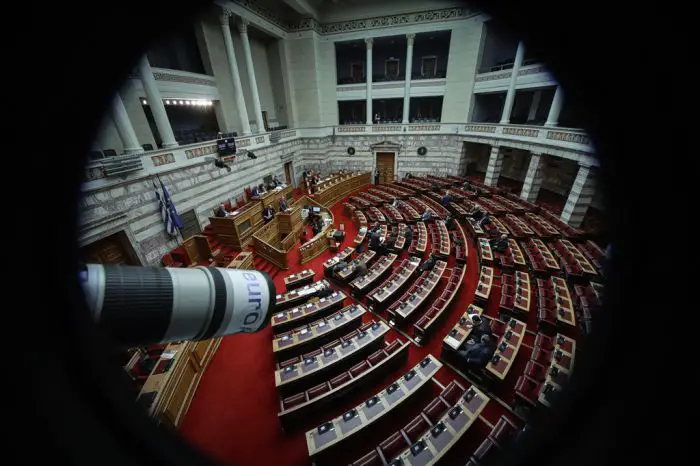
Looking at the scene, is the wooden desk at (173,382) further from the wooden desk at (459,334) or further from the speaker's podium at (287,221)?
the speaker's podium at (287,221)

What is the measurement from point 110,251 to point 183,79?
979 centimetres

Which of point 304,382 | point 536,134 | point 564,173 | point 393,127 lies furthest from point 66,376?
point 564,173

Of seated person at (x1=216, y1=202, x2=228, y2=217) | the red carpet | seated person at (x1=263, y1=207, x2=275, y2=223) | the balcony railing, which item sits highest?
the balcony railing

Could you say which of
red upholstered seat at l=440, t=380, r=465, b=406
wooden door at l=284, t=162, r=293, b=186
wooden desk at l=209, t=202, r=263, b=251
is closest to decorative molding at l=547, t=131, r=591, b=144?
red upholstered seat at l=440, t=380, r=465, b=406

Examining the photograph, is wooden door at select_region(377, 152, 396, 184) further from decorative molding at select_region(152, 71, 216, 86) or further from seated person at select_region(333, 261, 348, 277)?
seated person at select_region(333, 261, 348, 277)

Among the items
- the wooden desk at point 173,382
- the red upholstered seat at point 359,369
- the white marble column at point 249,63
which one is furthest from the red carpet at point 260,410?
the white marble column at point 249,63

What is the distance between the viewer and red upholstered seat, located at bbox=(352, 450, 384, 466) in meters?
3.75

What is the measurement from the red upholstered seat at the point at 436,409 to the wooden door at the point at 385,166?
18.3 meters

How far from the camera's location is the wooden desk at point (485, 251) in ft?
30.2

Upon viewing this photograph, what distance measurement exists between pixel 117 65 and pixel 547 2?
2055mm

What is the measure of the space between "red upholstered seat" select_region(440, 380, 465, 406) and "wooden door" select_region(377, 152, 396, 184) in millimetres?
17953

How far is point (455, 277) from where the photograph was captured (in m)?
8.30

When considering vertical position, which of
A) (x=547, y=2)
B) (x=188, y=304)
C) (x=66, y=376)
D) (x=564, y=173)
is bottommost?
(x=564, y=173)

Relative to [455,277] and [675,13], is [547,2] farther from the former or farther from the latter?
[455,277]
